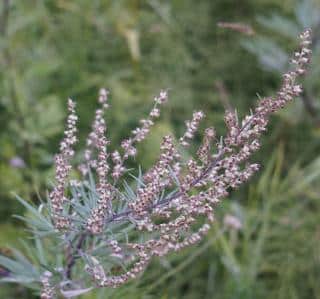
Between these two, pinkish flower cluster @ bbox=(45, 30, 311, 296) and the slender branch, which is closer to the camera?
pinkish flower cluster @ bbox=(45, 30, 311, 296)

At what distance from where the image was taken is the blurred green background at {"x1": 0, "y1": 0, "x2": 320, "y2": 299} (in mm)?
2162

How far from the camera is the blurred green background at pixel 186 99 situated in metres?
2.16

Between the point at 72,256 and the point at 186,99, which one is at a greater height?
the point at 186,99

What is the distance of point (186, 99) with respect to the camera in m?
2.64

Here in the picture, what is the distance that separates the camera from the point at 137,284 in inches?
57.5

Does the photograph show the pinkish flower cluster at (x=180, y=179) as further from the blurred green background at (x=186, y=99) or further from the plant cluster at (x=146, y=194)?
the blurred green background at (x=186, y=99)

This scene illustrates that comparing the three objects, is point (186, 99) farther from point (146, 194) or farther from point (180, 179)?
point (146, 194)

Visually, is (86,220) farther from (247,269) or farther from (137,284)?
(247,269)

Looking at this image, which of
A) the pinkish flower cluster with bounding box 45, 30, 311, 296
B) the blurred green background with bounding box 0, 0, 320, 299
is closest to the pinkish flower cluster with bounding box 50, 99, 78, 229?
the pinkish flower cluster with bounding box 45, 30, 311, 296

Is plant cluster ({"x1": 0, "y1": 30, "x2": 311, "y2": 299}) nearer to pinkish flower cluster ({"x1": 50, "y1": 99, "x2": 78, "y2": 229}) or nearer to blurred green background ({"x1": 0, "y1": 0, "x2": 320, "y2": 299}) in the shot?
pinkish flower cluster ({"x1": 50, "y1": 99, "x2": 78, "y2": 229})

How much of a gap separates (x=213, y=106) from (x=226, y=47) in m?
0.32

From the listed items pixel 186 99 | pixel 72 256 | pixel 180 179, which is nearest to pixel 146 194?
pixel 180 179

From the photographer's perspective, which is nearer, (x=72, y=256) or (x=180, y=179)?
(x=180, y=179)

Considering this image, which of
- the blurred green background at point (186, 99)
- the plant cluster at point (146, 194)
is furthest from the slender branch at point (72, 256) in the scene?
the blurred green background at point (186, 99)
